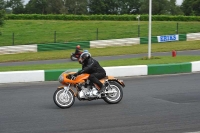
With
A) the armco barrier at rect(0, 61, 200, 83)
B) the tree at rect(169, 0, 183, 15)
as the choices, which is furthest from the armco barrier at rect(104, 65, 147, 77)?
the tree at rect(169, 0, 183, 15)

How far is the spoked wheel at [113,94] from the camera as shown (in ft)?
35.7

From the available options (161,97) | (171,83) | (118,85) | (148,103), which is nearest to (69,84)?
(118,85)

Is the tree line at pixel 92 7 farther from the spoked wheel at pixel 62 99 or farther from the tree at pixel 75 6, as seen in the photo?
the spoked wheel at pixel 62 99

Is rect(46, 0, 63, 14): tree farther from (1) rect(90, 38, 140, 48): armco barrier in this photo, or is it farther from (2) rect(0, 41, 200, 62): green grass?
(2) rect(0, 41, 200, 62): green grass

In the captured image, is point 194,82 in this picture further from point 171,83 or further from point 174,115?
point 174,115

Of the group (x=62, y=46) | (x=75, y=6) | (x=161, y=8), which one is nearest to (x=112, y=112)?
(x=62, y=46)

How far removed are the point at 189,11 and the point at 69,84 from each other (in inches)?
3137

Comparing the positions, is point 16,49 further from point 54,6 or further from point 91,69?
point 54,6

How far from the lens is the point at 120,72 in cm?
1698

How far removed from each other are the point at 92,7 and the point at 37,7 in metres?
13.5

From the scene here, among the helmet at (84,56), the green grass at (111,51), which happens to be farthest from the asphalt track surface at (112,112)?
the green grass at (111,51)

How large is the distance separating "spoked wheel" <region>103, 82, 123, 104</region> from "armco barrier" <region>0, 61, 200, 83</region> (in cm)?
584

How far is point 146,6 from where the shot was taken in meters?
89.6

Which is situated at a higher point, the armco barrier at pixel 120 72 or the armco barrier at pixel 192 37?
the armco barrier at pixel 192 37
